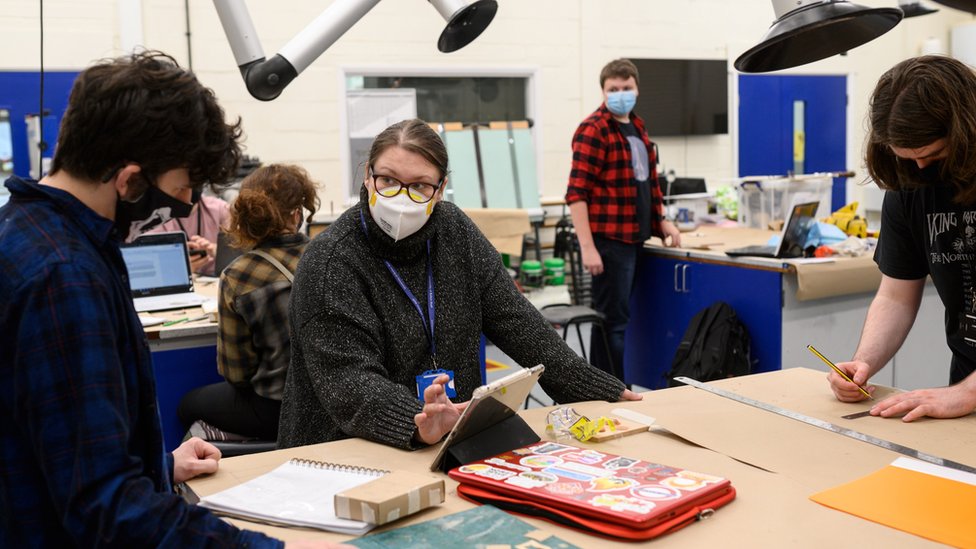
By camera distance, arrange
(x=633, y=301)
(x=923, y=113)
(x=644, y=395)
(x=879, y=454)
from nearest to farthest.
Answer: (x=879, y=454) < (x=923, y=113) < (x=644, y=395) < (x=633, y=301)

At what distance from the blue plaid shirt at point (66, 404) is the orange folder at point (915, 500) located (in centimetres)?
86

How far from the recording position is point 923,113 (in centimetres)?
167

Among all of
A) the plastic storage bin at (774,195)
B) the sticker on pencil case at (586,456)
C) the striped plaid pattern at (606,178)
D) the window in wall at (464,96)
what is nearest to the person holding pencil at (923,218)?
the sticker on pencil case at (586,456)

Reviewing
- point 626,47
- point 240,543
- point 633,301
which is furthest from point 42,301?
point 626,47

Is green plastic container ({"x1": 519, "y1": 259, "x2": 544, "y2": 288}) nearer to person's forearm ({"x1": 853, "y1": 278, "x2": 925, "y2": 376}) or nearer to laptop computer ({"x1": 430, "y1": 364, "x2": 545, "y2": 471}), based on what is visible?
person's forearm ({"x1": 853, "y1": 278, "x2": 925, "y2": 376})

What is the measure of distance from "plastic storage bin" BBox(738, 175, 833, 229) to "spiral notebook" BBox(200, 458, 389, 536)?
135 inches

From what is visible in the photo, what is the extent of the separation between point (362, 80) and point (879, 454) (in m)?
5.59

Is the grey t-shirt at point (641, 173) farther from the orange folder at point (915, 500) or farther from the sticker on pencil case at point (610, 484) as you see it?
the sticker on pencil case at point (610, 484)

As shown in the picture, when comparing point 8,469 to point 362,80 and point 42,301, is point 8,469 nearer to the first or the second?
point 42,301

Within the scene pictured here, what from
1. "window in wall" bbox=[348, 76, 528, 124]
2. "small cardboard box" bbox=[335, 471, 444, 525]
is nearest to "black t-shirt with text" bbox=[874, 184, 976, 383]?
"small cardboard box" bbox=[335, 471, 444, 525]

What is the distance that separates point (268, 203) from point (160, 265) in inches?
42.2

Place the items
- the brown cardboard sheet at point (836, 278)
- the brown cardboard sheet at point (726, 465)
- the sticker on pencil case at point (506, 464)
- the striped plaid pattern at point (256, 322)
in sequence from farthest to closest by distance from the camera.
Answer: the brown cardboard sheet at point (836, 278) < the striped plaid pattern at point (256, 322) < the sticker on pencil case at point (506, 464) < the brown cardboard sheet at point (726, 465)

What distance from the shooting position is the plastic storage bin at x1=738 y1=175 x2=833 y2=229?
453cm

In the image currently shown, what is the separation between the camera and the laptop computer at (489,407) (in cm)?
144
